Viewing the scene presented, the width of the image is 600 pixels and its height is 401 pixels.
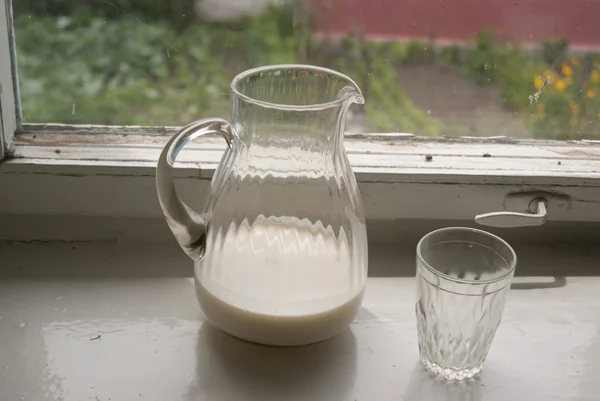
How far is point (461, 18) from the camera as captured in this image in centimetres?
71

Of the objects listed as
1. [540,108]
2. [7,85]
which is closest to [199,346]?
[7,85]

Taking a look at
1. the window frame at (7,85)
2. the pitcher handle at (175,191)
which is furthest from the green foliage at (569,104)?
the window frame at (7,85)

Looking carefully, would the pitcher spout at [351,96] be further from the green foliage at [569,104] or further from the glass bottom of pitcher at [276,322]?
the green foliage at [569,104]

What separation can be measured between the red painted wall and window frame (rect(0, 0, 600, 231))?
11cm

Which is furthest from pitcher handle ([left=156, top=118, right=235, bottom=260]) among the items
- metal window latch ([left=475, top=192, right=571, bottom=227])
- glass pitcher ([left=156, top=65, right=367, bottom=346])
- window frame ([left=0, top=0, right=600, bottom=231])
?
metal window latch ([left=475, top=192, right=571, bottom=227])

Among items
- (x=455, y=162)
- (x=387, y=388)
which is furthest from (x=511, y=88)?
(x=387, y=388)

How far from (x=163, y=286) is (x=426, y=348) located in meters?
0.24

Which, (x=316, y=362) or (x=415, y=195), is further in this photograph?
(x=415, y=195)

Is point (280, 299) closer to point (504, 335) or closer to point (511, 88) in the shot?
point (504, 335)

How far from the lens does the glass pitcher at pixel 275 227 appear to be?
0.53m

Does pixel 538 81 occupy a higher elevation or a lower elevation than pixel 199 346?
higher

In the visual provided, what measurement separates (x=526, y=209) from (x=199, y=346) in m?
0.35

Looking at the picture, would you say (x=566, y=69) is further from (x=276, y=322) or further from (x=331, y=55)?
(x=276, y=322)

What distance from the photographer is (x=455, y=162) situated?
727 millimetres
